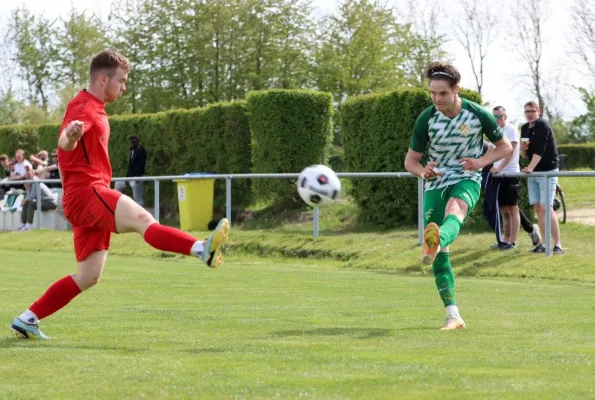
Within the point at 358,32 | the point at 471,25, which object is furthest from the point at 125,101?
the point at 471,25

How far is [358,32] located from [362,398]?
4074 cm

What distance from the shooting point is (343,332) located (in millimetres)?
8281

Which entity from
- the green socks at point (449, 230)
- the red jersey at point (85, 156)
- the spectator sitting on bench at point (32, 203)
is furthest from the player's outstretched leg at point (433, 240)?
the spectator sitting on bench at point (32, 203)

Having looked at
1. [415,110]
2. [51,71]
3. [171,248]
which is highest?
[51,71]

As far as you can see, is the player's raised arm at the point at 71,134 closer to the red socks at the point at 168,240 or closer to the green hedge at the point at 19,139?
the red socks at the point at 168,240

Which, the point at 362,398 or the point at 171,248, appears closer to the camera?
the point at 362,398

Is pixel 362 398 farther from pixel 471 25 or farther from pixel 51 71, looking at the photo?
pixel 51 71

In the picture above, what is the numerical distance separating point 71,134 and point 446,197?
124 inches

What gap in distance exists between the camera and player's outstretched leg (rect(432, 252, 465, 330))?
862 cm

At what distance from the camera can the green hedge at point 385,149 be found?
19828mm

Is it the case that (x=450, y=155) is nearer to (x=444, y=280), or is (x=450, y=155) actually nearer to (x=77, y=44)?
(x=444, y=280)

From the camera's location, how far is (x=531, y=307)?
34.0 ft

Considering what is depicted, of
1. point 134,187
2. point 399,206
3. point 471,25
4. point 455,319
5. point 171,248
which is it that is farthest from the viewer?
point 471,25

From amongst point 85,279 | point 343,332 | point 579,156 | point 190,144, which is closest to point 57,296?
point 85,279
